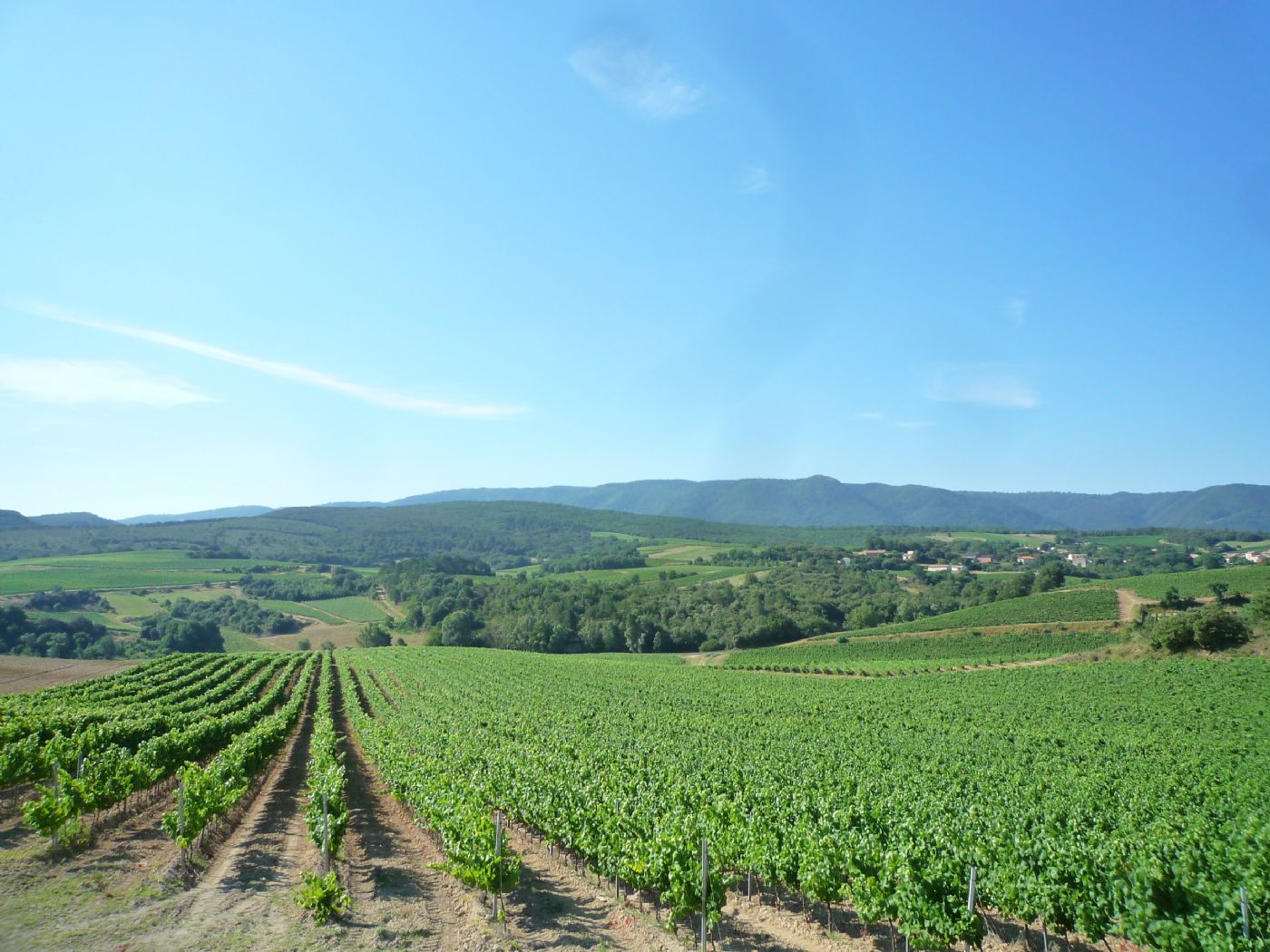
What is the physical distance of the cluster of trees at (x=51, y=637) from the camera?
85.8 meters

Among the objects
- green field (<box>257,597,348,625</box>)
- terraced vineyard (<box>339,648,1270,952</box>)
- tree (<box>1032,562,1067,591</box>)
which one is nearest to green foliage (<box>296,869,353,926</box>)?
terraced vineyard (<box>339,648,1270,952</box>)

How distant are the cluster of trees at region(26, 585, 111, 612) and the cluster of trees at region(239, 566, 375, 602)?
2422 cm

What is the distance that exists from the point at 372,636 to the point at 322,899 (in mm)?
102223

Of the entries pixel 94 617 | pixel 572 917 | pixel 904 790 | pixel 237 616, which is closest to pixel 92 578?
pixel 94 617

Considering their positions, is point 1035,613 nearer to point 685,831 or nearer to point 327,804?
point 685,831

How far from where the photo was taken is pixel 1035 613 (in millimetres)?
69500

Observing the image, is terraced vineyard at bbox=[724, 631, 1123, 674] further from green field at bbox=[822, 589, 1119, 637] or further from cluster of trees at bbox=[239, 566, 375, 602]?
cluster of trees at bbox=[239, 566, 375, 602]

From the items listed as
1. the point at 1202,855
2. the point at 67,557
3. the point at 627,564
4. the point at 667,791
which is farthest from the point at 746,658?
the point at 67,557

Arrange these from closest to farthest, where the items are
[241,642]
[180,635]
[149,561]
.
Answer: [180,635] < [241,642] < [149,561]

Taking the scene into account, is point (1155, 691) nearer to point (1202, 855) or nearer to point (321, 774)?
point (1202, 855)

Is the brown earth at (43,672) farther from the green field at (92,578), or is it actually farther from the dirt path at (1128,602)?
the dirt path at (1128,602)

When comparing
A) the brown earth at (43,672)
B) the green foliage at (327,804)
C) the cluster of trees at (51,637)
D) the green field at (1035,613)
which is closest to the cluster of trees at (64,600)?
the cluster of trees at (51,637)

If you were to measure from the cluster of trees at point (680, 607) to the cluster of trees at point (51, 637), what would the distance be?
44647 millimetres

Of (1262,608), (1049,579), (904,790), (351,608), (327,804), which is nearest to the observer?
(327,804)
